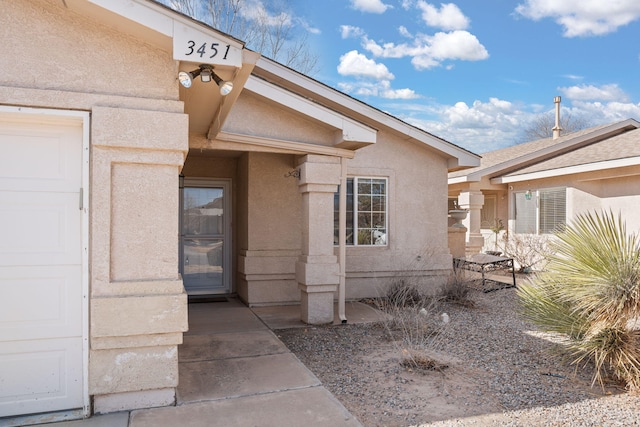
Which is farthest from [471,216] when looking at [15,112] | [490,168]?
→ [15,112]

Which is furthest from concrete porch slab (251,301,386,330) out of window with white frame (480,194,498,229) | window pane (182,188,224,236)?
window with white frame (480,194,498,229)

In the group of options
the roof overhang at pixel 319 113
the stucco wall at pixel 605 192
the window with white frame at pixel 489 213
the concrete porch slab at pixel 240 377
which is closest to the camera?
the concrete porch slab at pixel 240 377

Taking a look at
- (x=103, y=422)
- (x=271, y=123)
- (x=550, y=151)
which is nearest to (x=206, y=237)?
(x=271, y=123)

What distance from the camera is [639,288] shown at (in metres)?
4.73

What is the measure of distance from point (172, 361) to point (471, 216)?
41.9 feet

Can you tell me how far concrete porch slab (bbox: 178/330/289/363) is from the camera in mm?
5832

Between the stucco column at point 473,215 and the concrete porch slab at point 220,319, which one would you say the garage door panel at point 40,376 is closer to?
the concrete porch slab at point 220,319

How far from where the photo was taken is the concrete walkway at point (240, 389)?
3959 millimetres

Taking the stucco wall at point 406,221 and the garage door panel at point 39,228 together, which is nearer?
the garage door panel at point 39,228

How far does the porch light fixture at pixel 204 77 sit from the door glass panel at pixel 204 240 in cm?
626

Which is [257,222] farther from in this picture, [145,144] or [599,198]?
[599,198]

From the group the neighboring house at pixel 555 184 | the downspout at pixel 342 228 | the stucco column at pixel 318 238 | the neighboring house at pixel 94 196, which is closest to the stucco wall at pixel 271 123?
the stucco column at pixel 318 238

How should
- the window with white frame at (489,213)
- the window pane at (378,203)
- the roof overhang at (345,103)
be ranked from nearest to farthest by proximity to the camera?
1. the roof overhang at (345,103)
2. the window pane at (378,203)
3. the window with white frame at (489,213)

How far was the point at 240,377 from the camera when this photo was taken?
5023mm
